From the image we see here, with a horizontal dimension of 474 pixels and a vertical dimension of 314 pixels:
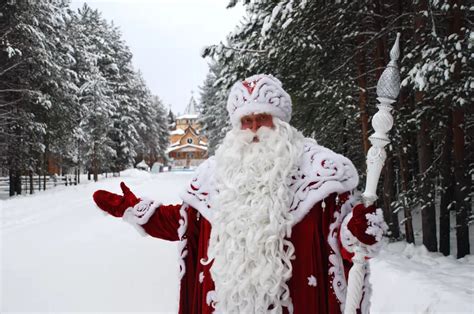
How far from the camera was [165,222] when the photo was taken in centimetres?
288

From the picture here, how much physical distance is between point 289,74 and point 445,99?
3161 mm

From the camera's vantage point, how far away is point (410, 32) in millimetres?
8305

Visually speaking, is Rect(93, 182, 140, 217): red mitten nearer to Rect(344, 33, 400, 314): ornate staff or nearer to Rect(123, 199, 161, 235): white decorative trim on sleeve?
Rect(123, 199, 161, 235): white decorative trim on sleeve

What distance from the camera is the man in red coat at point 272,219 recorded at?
94.4 inches

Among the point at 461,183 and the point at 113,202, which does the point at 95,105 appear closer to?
the point at 461,183

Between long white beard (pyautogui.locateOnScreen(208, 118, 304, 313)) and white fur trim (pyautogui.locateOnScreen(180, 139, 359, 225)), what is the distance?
56 mm

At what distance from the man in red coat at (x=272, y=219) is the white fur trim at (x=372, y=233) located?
0.4 inches

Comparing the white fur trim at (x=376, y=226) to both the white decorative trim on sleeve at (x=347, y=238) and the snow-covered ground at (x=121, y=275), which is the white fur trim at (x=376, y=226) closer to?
the white decorative trim on sleeve at (x=347, y=238)

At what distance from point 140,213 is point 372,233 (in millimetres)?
1533

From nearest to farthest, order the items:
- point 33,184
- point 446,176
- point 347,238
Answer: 1. point 347,238
2. point 446,176
3. point 33,184

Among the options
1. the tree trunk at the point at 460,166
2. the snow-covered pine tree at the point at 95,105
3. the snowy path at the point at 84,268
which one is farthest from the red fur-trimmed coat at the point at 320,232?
the snow-covered pine tree at the point at 95,105

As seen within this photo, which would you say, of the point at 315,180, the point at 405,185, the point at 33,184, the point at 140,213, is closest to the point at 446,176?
the point at 405,185

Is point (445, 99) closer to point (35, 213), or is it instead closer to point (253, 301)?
point (253, 301)

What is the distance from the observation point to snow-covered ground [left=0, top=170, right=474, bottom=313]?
4.54m
